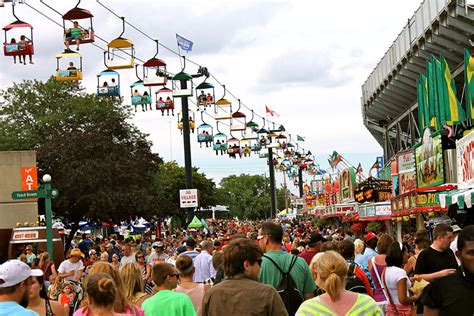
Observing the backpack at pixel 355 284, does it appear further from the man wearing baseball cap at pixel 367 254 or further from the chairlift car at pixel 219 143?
the chairlift car at pixel 219 143

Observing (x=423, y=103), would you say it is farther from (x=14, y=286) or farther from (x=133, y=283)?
(x=14, y=286)

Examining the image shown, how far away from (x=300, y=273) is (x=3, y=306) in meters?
3.41

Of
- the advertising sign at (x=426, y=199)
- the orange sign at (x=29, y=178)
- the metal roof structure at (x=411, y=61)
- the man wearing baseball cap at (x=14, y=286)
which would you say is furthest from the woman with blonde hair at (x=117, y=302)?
the orange sign at (x=29, y=178)

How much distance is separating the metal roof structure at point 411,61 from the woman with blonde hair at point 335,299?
27.5m

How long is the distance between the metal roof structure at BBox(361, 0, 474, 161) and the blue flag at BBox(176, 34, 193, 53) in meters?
9.31

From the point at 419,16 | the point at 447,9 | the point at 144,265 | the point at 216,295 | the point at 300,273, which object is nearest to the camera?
the point at 216,295

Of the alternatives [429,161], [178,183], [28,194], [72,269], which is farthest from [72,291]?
[178,183]

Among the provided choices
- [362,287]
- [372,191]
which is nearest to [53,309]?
[362,287]

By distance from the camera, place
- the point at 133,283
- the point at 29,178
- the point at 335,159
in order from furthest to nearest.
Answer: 1. the point at 335,159
2. the point at 29,178
3. the point at 133,283

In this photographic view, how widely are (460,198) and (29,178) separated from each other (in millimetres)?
27831

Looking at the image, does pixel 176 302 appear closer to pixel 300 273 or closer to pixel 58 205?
pixel 300 273

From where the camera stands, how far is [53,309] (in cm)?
820

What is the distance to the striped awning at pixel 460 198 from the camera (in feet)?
51.3

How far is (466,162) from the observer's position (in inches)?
756
